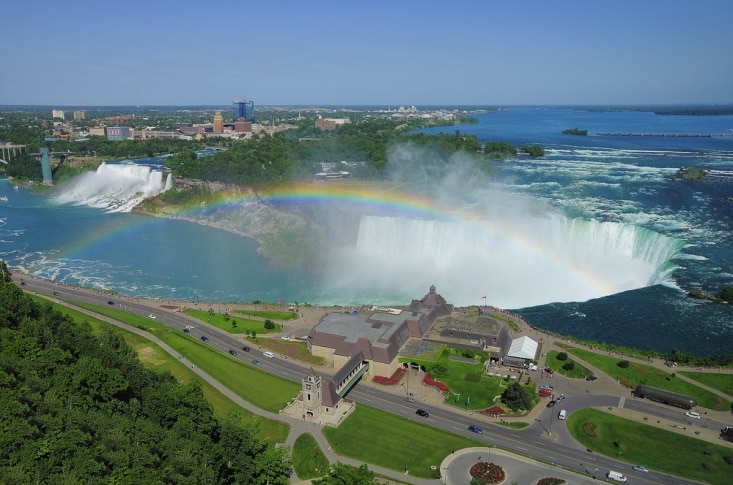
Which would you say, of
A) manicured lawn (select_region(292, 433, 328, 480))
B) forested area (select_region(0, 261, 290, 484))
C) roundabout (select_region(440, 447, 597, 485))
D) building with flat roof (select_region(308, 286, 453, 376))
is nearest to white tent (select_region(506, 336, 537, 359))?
building with flat roof (select_region(308, 286, 453, 376))

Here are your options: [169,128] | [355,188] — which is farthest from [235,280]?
[169,128]

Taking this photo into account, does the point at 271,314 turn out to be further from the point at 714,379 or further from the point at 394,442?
the point at 714,379

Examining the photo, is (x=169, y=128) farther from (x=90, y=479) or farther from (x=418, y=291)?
(x=90, y=479)

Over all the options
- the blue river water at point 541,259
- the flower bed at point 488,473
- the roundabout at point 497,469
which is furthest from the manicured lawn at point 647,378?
the flower bed at point 488,473

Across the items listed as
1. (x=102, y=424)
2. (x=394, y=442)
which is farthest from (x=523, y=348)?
(x=102, y=424)

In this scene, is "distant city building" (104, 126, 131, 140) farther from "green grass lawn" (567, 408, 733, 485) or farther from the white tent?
"green grass lawn" (567, 408, 733, 485)
